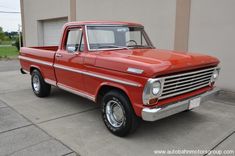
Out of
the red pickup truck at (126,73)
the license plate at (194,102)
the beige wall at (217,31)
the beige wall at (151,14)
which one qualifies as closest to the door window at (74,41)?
the red pickup truck at (126,73)

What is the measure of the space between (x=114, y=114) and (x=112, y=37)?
159 centimetres

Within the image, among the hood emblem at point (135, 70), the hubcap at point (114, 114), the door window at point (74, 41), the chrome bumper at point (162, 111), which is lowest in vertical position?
the hubcap at point (114, 114)

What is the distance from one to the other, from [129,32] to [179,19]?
2.68 meters

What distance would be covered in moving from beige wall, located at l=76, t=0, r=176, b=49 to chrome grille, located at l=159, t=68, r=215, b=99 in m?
3.11

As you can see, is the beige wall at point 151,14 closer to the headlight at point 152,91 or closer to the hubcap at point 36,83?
the hubcap at point 36,83

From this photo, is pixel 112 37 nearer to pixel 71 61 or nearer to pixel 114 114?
pixel 71 61

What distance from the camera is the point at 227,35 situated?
5.93 m

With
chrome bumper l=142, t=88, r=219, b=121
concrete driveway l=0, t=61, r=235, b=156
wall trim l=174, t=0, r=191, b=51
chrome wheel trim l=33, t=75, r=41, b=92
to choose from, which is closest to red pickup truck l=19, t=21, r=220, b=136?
chrome bumper l=142, t=88, r=219, b=121

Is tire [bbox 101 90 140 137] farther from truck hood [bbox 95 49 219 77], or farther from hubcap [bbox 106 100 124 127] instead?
truck hood [bbox 95 49 219 77]

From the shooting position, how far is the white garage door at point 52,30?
42.3 feet

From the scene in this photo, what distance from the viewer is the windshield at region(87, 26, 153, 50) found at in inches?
174

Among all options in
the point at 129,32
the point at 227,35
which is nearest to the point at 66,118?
the point at 129,32

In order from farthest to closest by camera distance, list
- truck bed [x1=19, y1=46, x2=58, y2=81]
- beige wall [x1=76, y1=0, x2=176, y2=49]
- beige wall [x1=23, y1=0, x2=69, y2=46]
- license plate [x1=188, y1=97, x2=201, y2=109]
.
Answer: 1. beige wall [x1=23, y1=0, x2=69, y2=46]
2. beige wall [x1=76, y1=0, x2=176, y2=49]
3. truck bed [x1=19, y1=46, x2=58, y2=81]
4. license plate [x1=188, y1=97, x2=201, y2=109]

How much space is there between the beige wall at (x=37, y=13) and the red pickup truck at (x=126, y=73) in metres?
7.50
